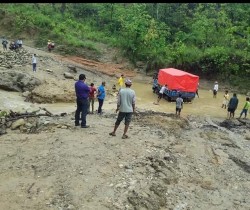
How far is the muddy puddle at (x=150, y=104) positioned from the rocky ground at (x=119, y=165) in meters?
2.00

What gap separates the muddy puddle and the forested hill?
394 centimetres

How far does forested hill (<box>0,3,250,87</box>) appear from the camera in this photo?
29.2 meters

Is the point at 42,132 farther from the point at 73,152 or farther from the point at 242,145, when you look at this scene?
the point at 242,145

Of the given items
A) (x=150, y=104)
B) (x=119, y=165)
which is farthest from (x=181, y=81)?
(x=119, y=165)

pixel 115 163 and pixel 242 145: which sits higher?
pixel 115 163

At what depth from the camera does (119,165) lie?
867 centimetres

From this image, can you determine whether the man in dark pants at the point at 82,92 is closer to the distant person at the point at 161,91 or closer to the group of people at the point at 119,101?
the group of people at the point at 119,101

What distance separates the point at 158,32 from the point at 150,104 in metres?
→ 13.8

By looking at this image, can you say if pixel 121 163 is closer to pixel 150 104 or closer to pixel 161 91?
pixel 150 104

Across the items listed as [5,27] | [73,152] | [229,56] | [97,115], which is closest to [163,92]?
[97,115]

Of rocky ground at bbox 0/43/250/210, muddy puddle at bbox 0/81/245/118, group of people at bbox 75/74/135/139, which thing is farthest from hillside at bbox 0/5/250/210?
group of people at bbox 75/74/135/139

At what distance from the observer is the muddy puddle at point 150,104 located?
1582 cm

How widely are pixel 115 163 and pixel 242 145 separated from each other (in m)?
6.74

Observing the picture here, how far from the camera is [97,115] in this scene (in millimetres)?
14289
